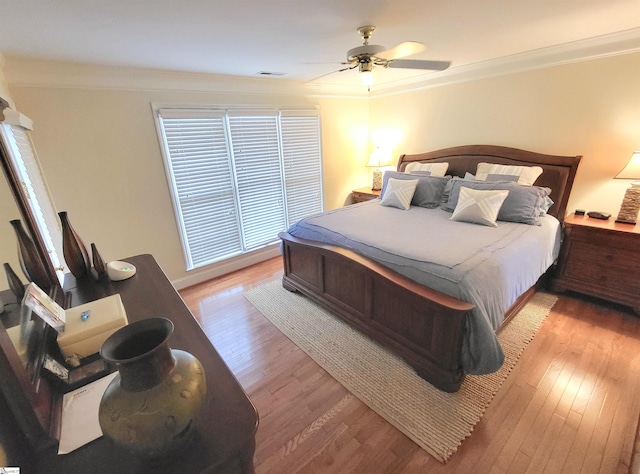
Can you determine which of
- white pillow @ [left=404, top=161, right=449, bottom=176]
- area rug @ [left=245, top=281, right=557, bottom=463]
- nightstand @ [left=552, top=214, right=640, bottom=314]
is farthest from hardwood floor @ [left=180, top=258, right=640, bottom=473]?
white pillow @ [left=404, top=161, right=449, bottom=176]

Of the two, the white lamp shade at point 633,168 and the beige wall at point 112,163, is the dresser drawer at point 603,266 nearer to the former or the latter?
the white lamp shade at point 633,168

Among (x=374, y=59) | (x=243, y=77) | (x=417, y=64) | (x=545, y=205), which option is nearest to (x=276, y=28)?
(x=374, y=59)

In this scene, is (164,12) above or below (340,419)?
above

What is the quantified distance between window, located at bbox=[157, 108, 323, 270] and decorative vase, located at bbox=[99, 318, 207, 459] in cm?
274

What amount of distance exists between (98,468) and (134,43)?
239 cm

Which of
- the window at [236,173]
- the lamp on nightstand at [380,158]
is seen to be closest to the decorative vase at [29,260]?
the window at [236,173]

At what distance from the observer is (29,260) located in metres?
1.18

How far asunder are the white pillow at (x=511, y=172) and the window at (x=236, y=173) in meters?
2.09

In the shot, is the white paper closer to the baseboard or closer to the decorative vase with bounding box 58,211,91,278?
the decorative vase with bounding box 58,211,91,278

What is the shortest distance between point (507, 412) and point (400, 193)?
215 centimetres

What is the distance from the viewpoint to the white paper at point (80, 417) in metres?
0.71

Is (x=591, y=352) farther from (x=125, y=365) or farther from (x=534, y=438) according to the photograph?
(x=125, y=365)

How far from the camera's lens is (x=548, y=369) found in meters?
1.93

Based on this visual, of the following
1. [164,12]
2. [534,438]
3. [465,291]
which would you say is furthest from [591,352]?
[164,12]
